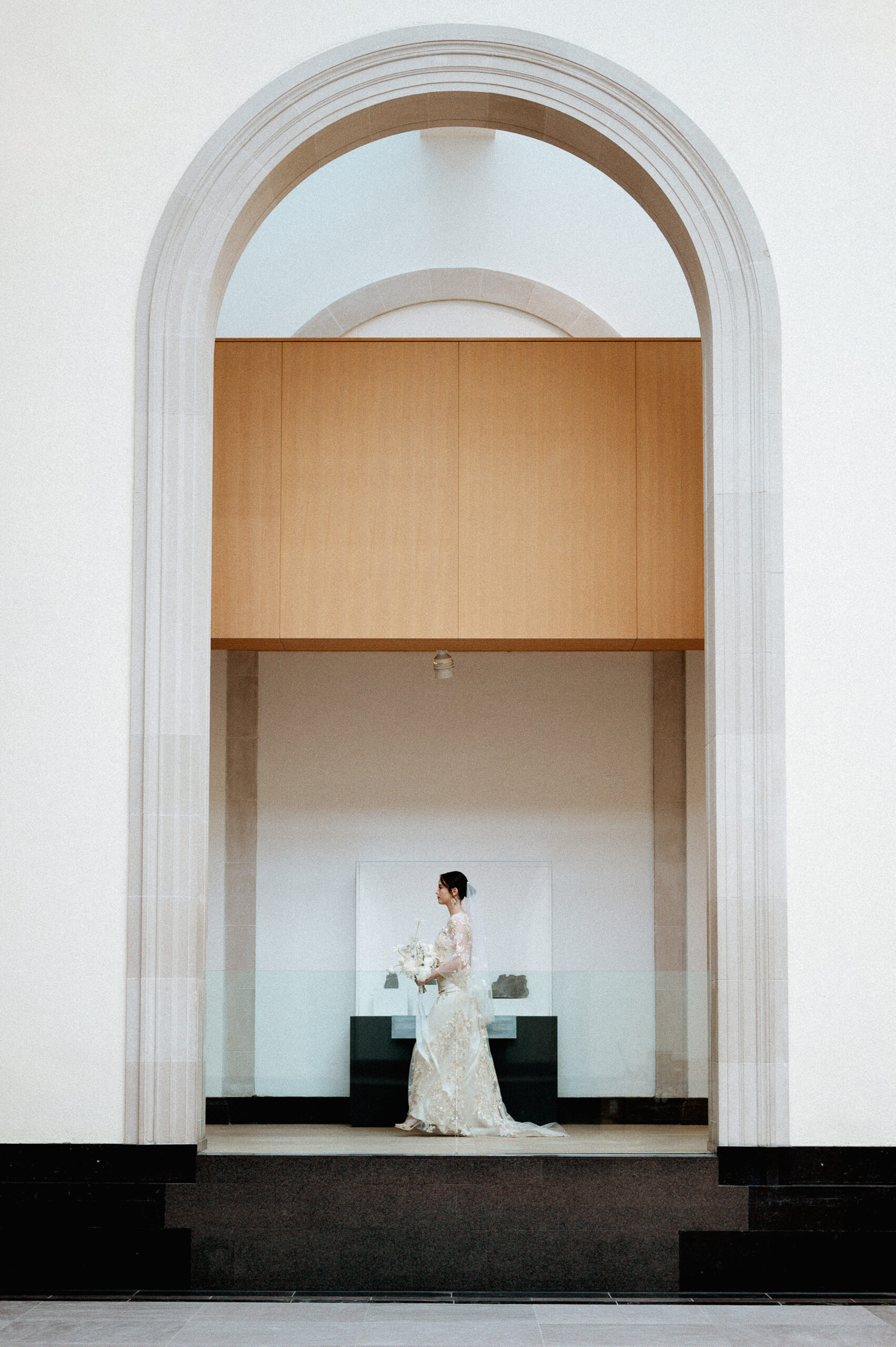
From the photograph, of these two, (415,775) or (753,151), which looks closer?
(753,151)

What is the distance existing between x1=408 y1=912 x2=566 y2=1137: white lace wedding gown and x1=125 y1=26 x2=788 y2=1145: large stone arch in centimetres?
112

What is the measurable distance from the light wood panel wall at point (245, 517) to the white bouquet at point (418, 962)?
2.27 meters

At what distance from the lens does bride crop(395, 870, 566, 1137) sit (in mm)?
6723

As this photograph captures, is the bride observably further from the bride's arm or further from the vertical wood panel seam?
the vertical wood panel seam

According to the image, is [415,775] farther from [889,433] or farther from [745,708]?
[889,433]

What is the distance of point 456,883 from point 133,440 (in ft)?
10.7

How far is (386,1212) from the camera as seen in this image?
6.51 metres

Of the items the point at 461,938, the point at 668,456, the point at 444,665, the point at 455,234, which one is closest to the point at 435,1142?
the point at 461,938

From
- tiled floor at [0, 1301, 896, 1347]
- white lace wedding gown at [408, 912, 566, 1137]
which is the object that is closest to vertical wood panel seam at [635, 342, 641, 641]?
white lace wedding gown at [408, 912, 566, 1137]

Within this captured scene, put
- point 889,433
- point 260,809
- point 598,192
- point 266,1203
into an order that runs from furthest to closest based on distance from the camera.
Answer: point 598,192 < point 260,809 < point 889,433 < point 266,1203

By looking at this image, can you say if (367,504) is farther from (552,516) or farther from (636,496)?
(636,496)

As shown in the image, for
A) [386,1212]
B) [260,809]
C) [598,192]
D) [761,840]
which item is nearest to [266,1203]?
[386,1212]

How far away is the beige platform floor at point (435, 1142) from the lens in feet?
21.6

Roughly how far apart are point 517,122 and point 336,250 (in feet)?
→ 13.9
